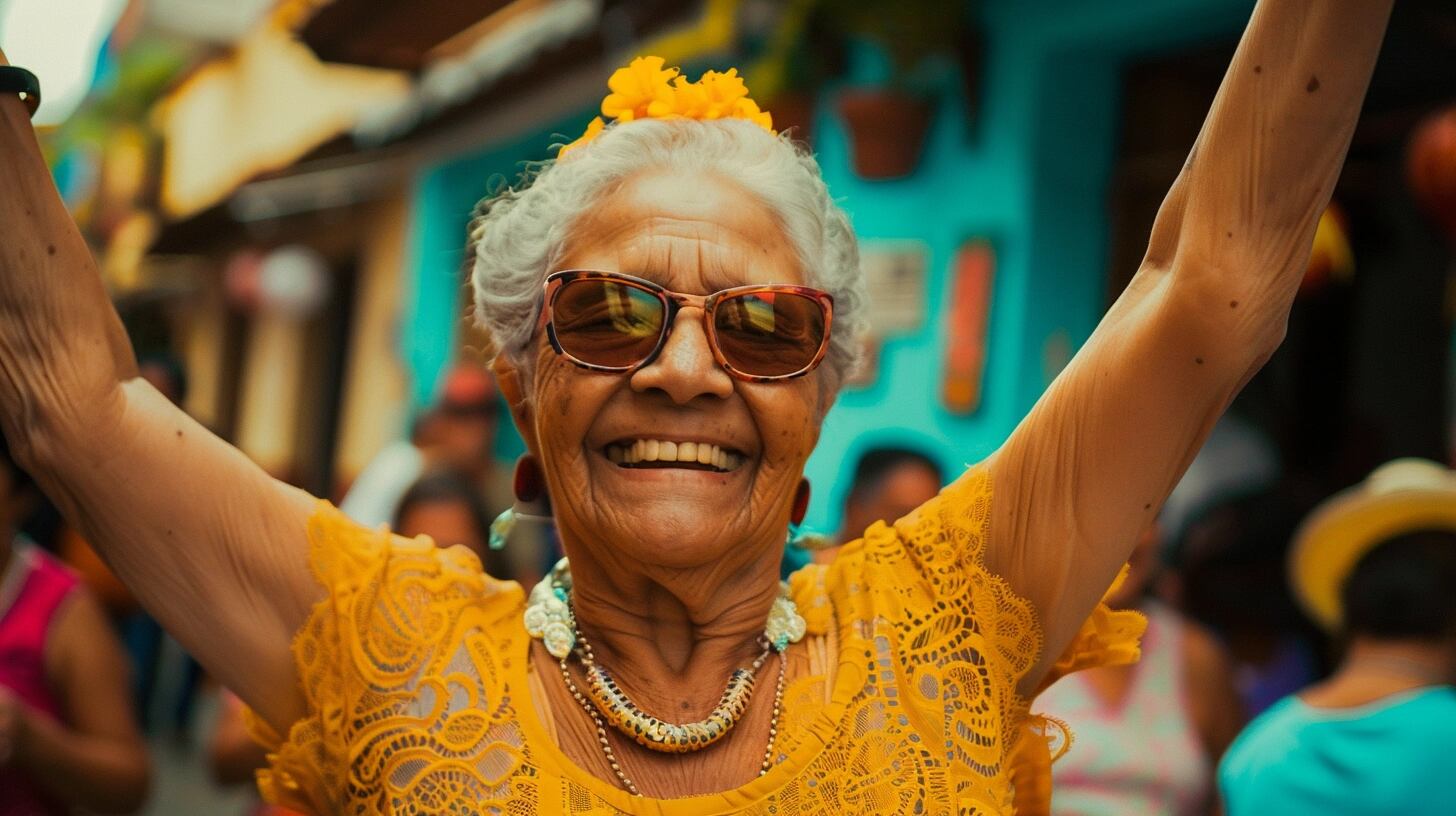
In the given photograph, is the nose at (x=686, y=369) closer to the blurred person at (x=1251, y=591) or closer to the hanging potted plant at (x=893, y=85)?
the blurred person at (x=1251, y=591)

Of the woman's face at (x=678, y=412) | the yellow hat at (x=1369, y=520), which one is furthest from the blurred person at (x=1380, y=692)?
the woman's face at (x=678, y=412)

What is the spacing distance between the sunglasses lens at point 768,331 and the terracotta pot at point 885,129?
4863 millimetres

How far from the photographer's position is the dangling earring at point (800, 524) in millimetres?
2221

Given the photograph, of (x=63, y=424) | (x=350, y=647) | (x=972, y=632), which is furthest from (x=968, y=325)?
(x=63, y=424)

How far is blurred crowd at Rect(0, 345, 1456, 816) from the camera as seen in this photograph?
11.3 feet

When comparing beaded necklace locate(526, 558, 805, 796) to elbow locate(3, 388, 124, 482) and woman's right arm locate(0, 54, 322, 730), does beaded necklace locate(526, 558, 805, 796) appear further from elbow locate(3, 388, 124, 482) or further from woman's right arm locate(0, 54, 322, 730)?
elbow locate(3, 388, 124, 482)

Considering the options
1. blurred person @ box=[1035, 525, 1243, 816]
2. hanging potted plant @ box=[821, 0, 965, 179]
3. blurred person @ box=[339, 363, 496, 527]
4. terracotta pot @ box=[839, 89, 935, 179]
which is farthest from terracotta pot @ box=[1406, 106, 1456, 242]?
blurred person @ box=[339, 363, 496, 527]

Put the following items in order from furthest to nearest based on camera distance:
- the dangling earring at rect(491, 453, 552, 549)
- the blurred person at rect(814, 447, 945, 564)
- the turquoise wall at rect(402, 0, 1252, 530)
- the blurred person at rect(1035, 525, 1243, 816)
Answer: the turquoise wall at rect(402, 0, 1252, 530) → the blurred person at rect(814, 447, 945, 564) → the blurred person at rect(1035, 525, 1243, 816) → the dangling earring at rect(491, 453, 552, 549)

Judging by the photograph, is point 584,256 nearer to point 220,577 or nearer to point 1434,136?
point 220,577

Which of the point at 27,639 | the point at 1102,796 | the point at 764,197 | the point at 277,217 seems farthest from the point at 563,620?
the point at 277,217

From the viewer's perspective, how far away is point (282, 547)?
2.02 m

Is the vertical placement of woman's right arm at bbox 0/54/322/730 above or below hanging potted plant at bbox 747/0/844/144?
below

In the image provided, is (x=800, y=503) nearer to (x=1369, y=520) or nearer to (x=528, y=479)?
(x=528, y=479)

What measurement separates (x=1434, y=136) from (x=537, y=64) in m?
6.51
